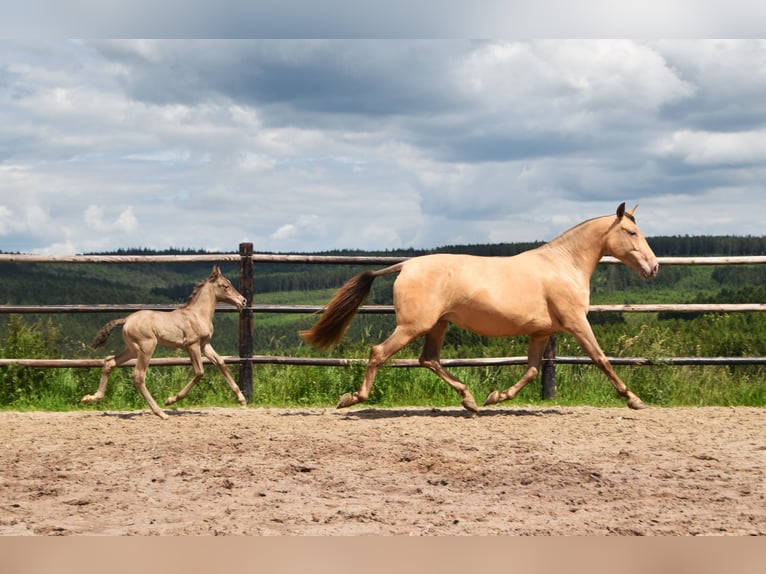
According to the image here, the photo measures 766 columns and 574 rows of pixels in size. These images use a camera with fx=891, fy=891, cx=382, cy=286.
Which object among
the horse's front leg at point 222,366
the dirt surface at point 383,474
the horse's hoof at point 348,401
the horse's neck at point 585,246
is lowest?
the dirt surface at point 383,474

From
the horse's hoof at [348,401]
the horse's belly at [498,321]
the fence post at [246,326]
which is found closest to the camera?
the horse's belly at [498,321]

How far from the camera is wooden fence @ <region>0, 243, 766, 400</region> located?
995 cm

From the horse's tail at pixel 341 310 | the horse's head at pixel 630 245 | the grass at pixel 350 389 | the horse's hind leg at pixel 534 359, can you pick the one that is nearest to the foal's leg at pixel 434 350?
the horse's hind leg at pixel 534 359

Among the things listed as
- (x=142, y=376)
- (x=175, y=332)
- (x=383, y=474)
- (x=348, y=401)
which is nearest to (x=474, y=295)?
(x=348, y=401)

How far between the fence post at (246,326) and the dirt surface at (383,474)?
1.41m

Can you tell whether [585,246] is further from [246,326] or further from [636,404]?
[246,326]

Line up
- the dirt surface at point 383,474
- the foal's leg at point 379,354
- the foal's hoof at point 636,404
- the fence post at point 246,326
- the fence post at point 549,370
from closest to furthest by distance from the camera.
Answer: the dirt surface at point 383,474 → the foal's leg at point 379,354 → the foal's hoof at point 636,404 → the fence post at point 246,326 → the fence post at point 549,370

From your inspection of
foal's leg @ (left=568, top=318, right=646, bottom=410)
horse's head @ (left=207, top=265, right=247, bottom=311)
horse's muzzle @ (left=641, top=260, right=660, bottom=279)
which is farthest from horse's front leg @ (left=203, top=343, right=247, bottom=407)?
horse's muzzle @ (left=641, top=260, right=660, bottom=279)

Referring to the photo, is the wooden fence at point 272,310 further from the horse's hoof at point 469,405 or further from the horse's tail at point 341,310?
the horse's hoof at point 469,405

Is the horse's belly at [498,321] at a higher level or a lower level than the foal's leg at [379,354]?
higher

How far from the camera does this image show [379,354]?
8516 mm

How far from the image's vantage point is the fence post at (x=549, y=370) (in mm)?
10258

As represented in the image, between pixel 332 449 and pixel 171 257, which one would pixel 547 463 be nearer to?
pixel 332 449

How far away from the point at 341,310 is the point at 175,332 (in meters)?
1.63
